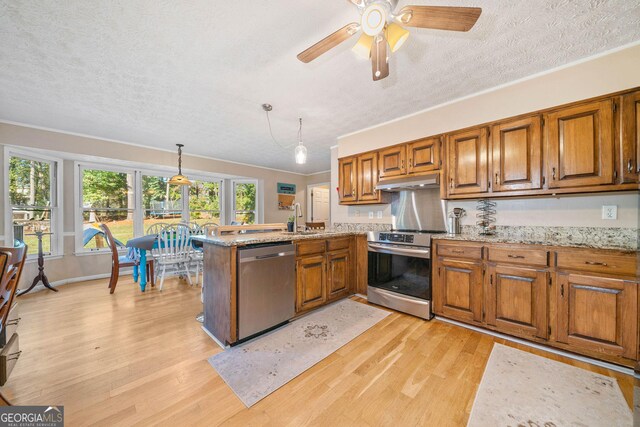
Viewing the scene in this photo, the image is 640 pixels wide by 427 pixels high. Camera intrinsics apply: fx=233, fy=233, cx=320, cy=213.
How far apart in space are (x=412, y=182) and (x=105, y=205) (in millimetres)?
5388

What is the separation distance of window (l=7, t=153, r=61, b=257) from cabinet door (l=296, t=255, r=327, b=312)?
13.8ft

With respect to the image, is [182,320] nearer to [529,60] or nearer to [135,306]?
[135,306]

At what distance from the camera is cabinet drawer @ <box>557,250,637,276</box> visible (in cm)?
166

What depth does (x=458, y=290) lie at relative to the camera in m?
2.40

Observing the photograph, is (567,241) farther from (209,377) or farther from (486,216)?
(209,377)

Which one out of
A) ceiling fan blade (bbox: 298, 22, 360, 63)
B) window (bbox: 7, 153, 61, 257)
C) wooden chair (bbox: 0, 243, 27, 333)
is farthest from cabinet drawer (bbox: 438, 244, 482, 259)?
window (bbox: 7, 153, 61, 257)

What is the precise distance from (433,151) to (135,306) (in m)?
4.19

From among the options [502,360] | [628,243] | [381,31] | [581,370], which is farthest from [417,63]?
[581,370]

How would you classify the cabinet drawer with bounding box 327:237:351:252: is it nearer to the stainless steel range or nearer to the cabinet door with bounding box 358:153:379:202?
the stainless steel range

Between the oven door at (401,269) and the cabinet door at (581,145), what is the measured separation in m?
1.36

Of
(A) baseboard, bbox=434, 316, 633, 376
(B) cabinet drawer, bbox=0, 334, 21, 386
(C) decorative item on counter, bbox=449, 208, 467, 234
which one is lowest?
(A) baseboard, bbox=434, 316, 633, 376

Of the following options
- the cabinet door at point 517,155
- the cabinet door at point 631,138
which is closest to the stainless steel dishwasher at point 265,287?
the cabinet door at point 517,155

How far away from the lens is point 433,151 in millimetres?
2854

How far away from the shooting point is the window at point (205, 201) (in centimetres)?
546
